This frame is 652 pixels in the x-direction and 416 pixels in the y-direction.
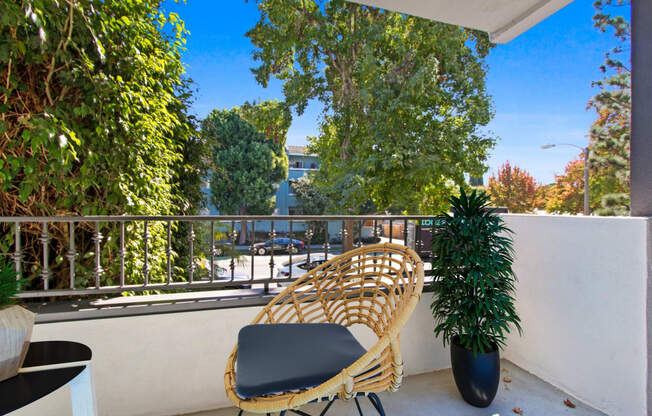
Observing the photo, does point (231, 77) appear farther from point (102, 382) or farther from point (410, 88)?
point (102, 382)

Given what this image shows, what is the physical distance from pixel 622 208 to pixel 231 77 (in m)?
13.7

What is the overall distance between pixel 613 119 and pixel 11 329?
15.5 meters

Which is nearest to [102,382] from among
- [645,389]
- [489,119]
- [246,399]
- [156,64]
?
[246,399]

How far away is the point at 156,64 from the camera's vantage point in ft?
7.52

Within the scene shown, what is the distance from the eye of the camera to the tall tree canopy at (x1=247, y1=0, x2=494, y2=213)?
8.44m

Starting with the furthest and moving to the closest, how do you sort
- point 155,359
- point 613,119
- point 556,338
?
1. point 613,119
2. point 556,338
3. point 155,359

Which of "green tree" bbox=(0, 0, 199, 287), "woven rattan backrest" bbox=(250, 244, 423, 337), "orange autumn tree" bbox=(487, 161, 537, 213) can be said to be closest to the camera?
"woven rattan backrest" bbox=(250, 244, 423, 337)

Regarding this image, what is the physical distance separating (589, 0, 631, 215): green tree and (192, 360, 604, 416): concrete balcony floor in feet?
32.2

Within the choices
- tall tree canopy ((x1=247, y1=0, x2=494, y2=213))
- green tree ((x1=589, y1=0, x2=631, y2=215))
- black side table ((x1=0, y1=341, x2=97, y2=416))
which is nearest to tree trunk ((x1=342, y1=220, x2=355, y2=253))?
black side table ((x1=0, y1=341, x2=97, y2=416))

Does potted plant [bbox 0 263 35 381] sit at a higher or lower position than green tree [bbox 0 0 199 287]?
lower

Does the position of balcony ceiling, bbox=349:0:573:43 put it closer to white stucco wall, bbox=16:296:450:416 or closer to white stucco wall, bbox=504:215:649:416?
white stucco wall, bbox=504:215:649:416

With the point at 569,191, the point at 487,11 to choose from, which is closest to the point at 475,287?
the point at 487,11

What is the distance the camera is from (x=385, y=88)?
328 inches

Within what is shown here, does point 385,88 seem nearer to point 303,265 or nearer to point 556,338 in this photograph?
point 303,265
